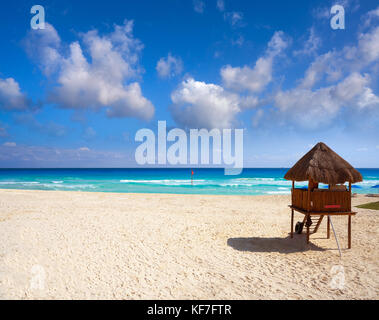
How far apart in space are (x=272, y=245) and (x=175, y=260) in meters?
3.14

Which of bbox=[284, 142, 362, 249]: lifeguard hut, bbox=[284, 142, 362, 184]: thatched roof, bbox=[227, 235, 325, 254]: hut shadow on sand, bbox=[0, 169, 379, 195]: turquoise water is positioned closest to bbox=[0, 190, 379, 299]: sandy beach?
bbox=[227, 235, 325, 254]: hut shadow on sand

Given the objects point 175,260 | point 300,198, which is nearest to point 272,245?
point 300,198

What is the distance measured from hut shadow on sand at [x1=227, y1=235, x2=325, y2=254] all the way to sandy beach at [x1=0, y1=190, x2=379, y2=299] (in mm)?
28

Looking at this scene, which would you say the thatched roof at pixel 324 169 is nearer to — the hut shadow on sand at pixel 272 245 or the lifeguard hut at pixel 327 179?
the lifeguard hut at pixel 327 179

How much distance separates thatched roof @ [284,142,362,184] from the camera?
636 cm

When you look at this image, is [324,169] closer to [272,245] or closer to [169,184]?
[272,245]

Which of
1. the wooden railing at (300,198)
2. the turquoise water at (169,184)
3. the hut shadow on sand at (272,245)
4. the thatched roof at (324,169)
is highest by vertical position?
the thatched roof at (324,169)

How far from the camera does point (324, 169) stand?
654cm

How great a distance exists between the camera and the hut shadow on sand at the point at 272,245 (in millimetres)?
6739

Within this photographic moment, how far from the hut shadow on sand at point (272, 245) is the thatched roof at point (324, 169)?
2029 mm

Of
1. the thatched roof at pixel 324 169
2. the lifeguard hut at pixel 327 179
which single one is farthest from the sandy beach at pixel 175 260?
the thatched roof at pixel 324 169
